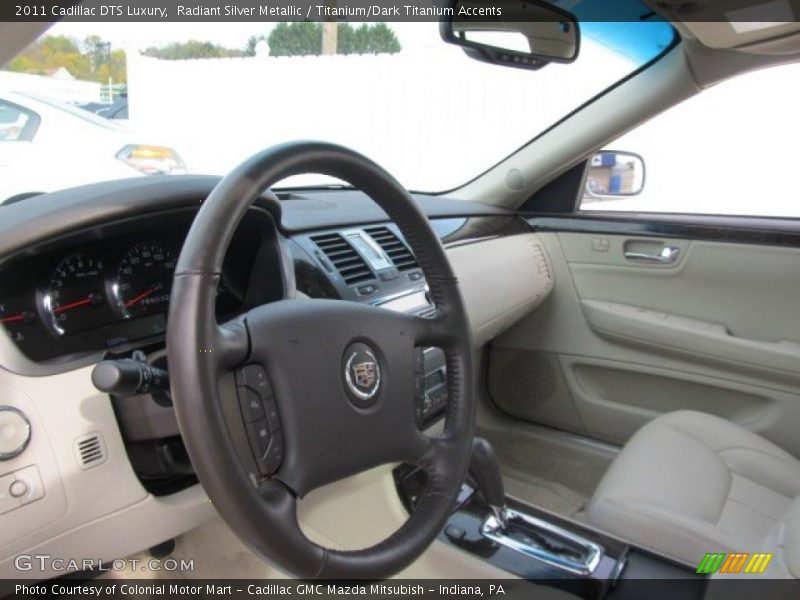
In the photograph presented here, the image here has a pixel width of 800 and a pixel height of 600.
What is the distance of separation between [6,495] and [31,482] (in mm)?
35

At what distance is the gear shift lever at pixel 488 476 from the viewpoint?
1.37 m

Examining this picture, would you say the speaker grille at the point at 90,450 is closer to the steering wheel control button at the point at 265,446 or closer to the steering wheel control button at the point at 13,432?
the steering wheel control button at the point at 13,432

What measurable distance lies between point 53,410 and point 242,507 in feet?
1.29

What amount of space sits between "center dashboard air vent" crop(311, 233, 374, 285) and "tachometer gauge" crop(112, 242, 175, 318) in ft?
1.55

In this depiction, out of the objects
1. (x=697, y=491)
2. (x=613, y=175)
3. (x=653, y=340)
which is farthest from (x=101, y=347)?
(x=613, y=175)

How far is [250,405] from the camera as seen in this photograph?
876mm

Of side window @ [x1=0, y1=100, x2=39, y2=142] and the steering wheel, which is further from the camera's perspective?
side window @ [x1=0, y1=100, x2=39, y2=142]

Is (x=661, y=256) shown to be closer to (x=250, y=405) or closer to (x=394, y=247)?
(x=394, y=247)

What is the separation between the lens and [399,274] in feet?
5.90

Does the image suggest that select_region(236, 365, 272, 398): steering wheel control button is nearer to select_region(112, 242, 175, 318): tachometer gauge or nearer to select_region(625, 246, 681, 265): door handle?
select_region(112, 242, 175, 318): tachometer gauge

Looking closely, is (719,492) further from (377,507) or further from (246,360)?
(246,360)

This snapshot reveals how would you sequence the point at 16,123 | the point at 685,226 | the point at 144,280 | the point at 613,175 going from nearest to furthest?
the point at 144,280
the point at 16,123
the point at 685,226
the point at 613,175

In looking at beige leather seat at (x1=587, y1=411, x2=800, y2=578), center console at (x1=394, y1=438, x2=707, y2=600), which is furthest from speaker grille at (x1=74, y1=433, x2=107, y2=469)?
beige leather seat at (x1=587, y1=411, x2=800, y2=578)

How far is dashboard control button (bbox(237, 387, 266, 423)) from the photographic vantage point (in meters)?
0.87
